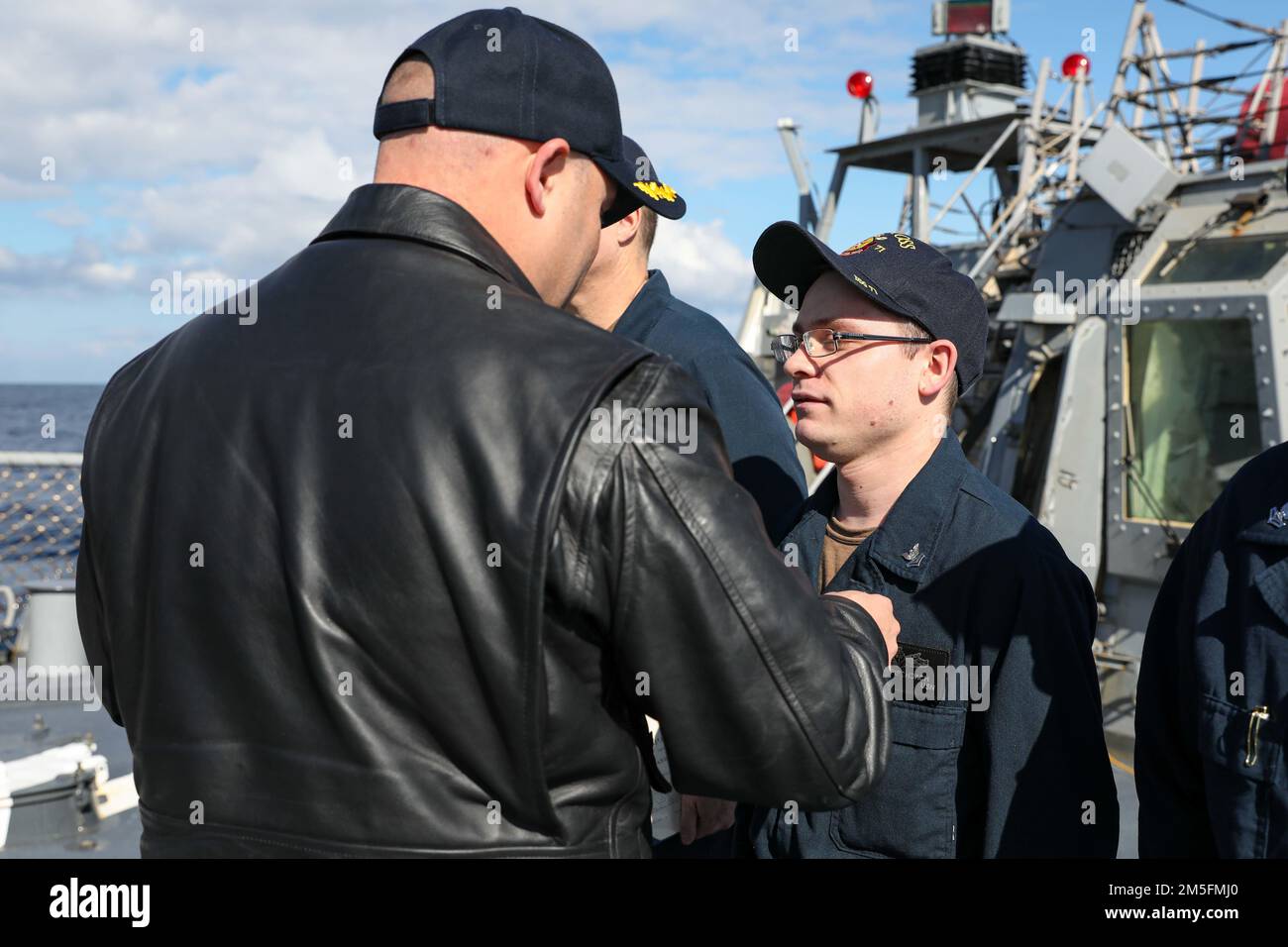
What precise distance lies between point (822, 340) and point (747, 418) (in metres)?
0.35

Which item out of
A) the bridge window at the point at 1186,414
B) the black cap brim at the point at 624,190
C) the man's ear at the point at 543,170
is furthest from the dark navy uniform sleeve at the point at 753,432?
the bridge window at the point at 1186,414

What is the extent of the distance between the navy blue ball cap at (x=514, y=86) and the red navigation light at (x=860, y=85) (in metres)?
11.2

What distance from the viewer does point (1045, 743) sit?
2.06 m

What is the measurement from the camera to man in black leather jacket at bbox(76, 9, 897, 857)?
1.30 meters

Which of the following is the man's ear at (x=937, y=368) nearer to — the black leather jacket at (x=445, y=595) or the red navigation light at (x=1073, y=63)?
the black leather jacket at (x=445, y=595)

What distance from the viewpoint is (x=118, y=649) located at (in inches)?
58.9

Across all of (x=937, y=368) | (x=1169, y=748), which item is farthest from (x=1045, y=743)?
(x=937, y=368)

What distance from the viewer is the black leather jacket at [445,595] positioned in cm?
130

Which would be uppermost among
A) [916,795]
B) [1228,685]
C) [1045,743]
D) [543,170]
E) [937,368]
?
[543,170]

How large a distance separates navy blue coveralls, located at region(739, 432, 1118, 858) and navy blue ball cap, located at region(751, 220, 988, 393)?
303 mm

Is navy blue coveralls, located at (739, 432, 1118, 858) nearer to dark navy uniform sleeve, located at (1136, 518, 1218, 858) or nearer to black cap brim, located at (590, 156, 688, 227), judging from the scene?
dark navy uniform sleeve, located at (1136, 518, 1218, 858)

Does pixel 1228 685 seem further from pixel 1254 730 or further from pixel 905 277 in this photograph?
pixel 905 277

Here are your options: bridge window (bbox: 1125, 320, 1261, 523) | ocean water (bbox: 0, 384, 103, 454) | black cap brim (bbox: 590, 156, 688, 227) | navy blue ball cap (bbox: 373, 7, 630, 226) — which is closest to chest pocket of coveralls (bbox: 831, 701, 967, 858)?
black cap brim (bbox: 590, 156, 688, 227)
